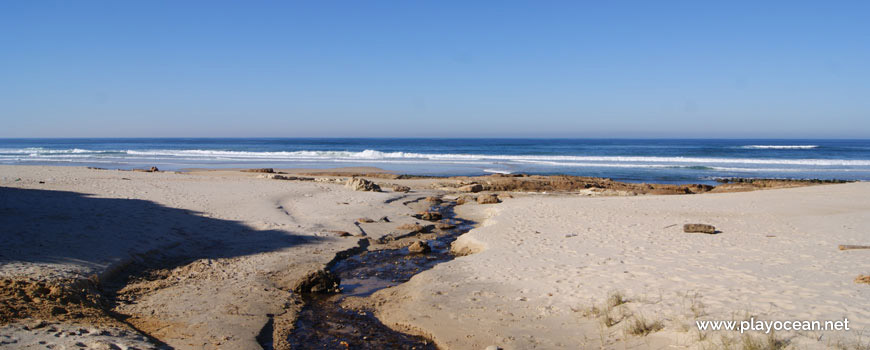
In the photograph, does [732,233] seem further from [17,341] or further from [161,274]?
[17,341]

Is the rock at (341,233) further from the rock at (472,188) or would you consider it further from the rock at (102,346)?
the rock at (472,188)

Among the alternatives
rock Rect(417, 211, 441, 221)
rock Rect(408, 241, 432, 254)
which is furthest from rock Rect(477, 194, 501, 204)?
rock Rect(408, 241, 432, 254)

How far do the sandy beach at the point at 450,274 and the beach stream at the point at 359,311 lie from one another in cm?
17

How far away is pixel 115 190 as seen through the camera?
15.1 meters

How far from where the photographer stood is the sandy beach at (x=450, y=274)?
502 centimetres

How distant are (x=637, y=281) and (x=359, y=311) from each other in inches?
149

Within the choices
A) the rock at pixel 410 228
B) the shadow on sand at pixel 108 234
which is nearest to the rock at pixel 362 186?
the rock at pixel 410 228

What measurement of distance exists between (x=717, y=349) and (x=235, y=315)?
16.8ft

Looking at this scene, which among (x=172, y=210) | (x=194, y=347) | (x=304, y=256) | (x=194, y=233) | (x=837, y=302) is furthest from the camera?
(x=172, y=210)

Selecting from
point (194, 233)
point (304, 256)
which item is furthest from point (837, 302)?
point (194, 233)

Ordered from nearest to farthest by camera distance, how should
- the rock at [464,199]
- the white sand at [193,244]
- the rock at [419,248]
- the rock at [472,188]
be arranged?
the white sand at [193,244] < the rock at [419,248] < the rock at [464,199] < the rock at [472,188]

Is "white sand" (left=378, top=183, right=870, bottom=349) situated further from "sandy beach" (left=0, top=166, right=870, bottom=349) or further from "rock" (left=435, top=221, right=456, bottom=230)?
"rock" (left=435, top=221, right=456, bottom=230)

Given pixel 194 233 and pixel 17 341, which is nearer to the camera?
pixel 17 341

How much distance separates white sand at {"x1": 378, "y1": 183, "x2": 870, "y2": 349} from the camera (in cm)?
514
